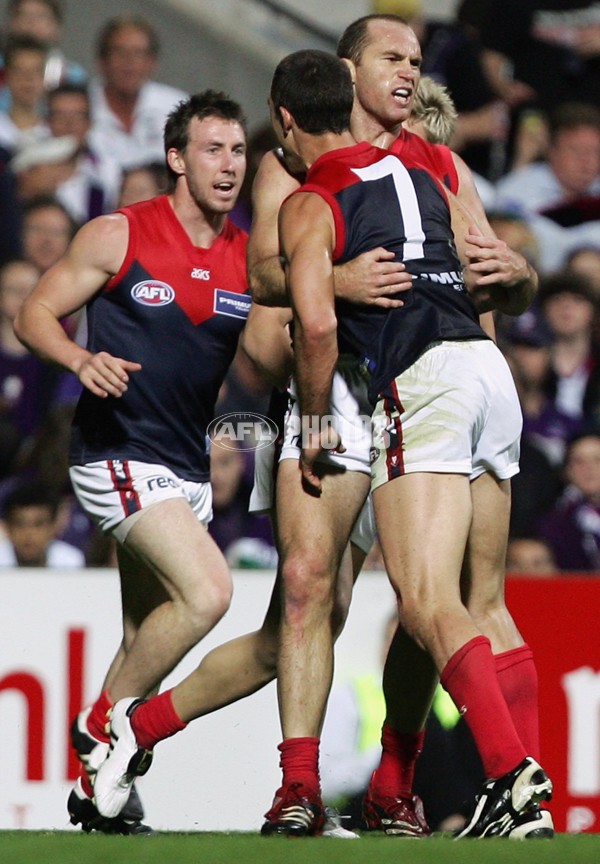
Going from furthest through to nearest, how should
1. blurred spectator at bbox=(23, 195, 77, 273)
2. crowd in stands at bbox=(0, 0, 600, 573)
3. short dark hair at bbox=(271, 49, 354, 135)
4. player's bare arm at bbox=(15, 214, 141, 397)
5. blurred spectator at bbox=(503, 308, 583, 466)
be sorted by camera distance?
1. blurred spectator at bbox=(23, 195, 77, 273)
2. blurred spectator at bbox=(503, 308, 583, 466)
3. crowd in stands at bbox=(0, 0, 600, 573)
4. player's bare arm at bbox=(15, 214, 141, 397)
5. short dark hair at bbox=(271, 49, 354, 135)

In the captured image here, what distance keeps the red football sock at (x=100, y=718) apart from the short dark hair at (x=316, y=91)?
210cm

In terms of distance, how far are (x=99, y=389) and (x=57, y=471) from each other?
335cm

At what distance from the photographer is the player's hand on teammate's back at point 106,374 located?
4832 mm

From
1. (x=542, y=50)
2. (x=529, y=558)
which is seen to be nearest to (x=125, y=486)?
(x=529, y=558)

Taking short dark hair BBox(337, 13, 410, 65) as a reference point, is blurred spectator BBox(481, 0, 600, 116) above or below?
above

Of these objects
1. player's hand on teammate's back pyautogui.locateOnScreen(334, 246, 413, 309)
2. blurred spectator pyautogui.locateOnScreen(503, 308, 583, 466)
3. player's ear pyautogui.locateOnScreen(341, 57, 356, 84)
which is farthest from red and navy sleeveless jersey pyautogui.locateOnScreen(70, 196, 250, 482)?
blurred spectator pyautogui.locateOnScreen(503, 308, 583, 466)

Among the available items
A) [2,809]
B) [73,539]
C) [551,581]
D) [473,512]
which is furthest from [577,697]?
[73,539]

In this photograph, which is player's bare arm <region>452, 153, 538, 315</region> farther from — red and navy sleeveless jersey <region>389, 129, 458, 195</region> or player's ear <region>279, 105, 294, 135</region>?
player's ear <region>279, 105, 294, 135</region>

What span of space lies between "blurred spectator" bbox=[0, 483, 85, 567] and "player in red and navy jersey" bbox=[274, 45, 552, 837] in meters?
3.45

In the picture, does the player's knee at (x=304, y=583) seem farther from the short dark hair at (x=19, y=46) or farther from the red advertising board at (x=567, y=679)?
the short dark hair at (x=19, y=46)

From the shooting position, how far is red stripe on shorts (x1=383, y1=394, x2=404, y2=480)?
4180 mm

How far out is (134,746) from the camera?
4.88m

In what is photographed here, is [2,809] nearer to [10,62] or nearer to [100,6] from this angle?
[10,62]

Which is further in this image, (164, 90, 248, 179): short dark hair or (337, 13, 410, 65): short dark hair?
(164, 90, 248, 179): short dark hair
